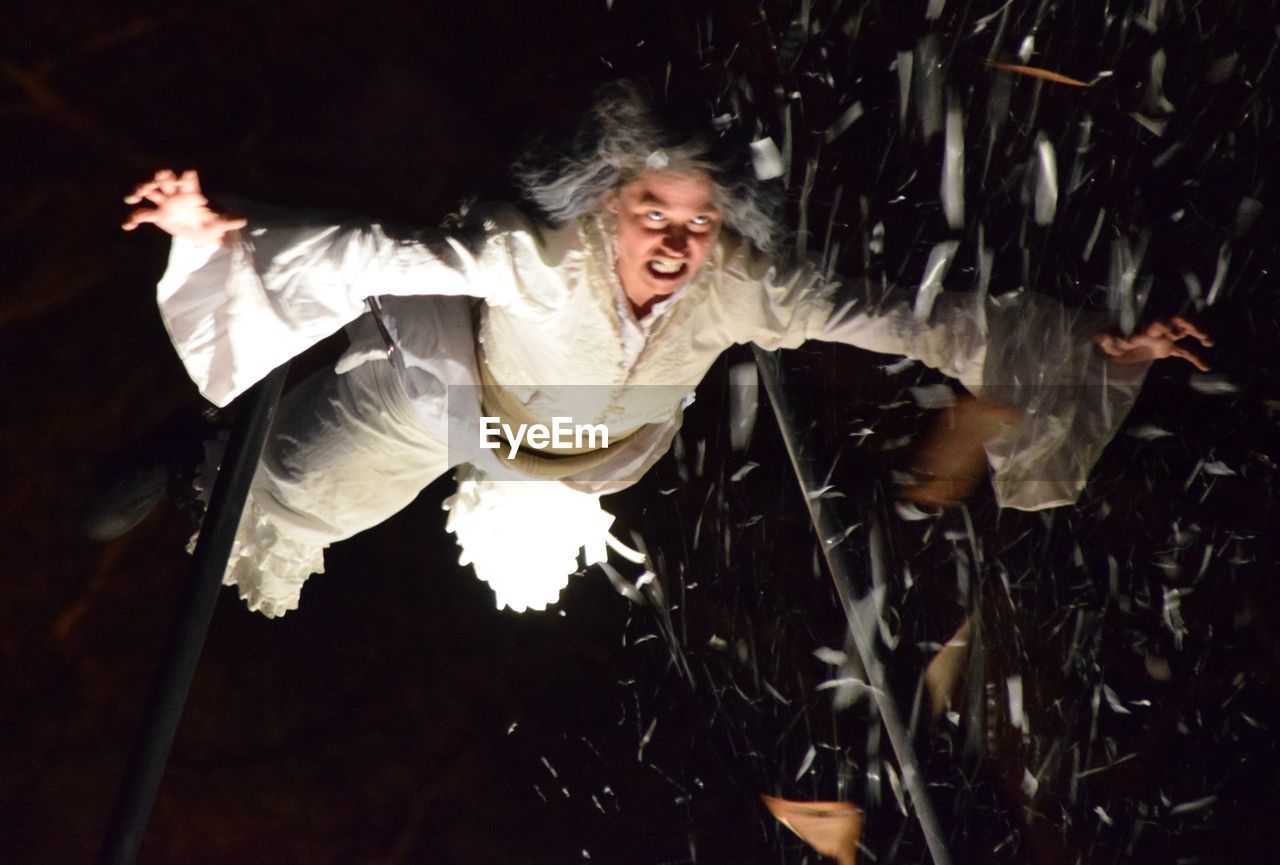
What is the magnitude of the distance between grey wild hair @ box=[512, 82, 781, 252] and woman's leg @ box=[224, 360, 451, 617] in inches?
10.3

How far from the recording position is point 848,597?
1106mm

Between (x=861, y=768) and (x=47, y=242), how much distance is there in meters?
1.14

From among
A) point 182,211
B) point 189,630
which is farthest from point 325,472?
point 182,211

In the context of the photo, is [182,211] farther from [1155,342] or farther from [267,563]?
[1155,342]

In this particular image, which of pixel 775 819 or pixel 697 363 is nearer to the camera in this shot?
pixel 697 363

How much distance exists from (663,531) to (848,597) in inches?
17.5

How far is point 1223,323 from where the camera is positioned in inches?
45.7

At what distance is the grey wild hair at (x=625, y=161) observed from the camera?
975 millimetres

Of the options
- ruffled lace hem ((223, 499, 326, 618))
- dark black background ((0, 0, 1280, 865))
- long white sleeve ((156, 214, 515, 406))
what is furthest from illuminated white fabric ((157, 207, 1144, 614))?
ruffled lace hem ((223, 499, 326, 618))

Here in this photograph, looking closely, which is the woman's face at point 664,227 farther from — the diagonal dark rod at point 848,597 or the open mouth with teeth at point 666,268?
the diagonal dark rod at point 848,597

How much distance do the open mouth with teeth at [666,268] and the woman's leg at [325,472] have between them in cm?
29

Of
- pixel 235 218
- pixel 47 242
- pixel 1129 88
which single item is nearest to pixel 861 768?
pixel 1129 88

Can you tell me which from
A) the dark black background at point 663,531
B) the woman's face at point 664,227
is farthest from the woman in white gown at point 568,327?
the dark black background at point 663,531

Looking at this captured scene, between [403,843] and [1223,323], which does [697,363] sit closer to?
[1223,323]
